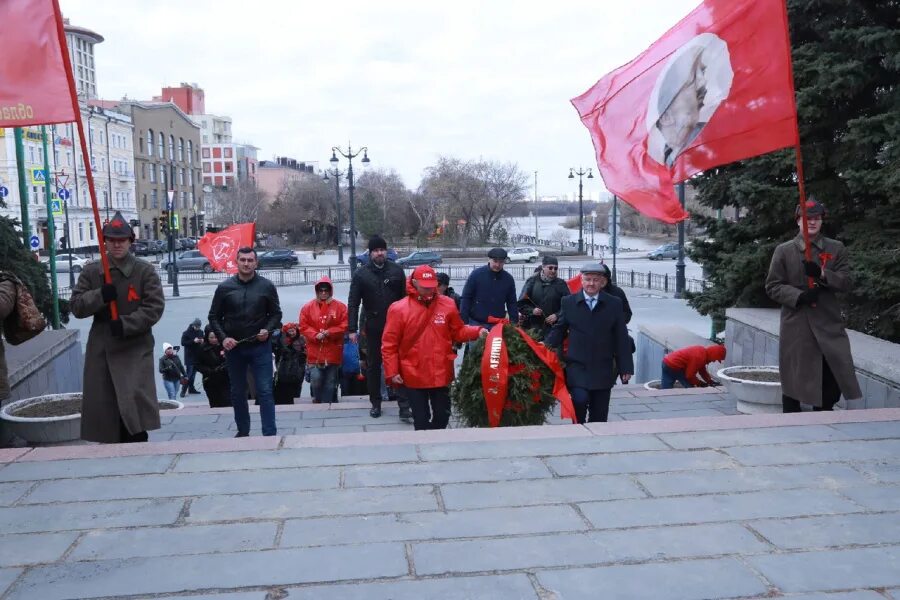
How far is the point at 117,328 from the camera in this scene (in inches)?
211

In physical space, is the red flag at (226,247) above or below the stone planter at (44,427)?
above

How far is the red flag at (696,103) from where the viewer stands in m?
5.88

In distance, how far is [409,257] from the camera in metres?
49.4

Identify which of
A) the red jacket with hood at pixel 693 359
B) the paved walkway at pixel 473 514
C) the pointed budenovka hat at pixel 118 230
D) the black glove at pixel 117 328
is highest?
the pointed budenovka hat at pixel 118 230

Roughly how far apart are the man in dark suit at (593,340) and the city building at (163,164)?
78594 millimetres

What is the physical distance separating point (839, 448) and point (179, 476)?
3857 mm

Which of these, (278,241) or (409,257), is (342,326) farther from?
(278,241)

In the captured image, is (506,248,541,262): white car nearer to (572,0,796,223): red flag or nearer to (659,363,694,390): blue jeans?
(659,363,694,390): blue jeans

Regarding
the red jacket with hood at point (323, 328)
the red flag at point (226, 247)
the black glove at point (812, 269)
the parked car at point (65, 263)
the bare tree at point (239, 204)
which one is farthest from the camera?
the bare tree at point (239, 204)

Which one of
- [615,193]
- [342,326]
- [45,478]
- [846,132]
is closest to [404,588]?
[45,478]

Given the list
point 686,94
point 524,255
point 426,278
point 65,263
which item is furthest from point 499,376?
point 65,263

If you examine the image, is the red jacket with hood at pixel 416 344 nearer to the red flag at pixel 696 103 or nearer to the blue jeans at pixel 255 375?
the blue jeans at pixel 255 375

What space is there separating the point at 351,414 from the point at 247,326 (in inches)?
85.6

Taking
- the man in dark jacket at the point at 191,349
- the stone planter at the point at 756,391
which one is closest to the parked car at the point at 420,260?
the man in dark jacket at the point at 191,349
